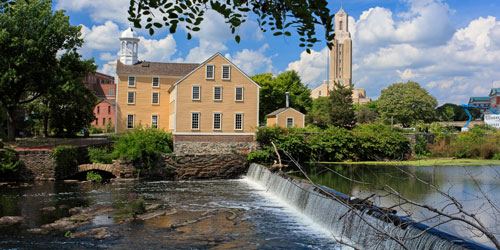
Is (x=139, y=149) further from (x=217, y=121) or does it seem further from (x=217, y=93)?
(x=217, y=93)

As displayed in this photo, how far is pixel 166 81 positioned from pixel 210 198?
2457cm

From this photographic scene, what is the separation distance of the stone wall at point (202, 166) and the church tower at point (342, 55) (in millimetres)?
125255

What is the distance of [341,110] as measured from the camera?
46250 millimetres

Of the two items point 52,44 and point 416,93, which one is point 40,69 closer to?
point 52,44

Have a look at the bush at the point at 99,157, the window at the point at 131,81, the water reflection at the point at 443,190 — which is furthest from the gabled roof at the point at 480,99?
the bush at the point at 99,157

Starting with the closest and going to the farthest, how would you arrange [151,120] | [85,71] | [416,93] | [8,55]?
1. [8,55]
2. [85,71]
3. [151,120]
4. [416,93]

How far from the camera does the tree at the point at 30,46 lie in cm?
2738

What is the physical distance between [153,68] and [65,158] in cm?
1890

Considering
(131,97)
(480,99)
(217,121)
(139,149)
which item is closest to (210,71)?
(217,121)

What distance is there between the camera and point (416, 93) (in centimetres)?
6538

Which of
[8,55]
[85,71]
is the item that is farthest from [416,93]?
[8,55]

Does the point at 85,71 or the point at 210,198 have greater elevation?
the point at 85,71

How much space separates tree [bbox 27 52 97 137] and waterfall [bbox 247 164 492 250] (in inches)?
635

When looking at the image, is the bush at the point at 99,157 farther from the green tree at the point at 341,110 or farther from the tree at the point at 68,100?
the green tree at the point at 341,110
